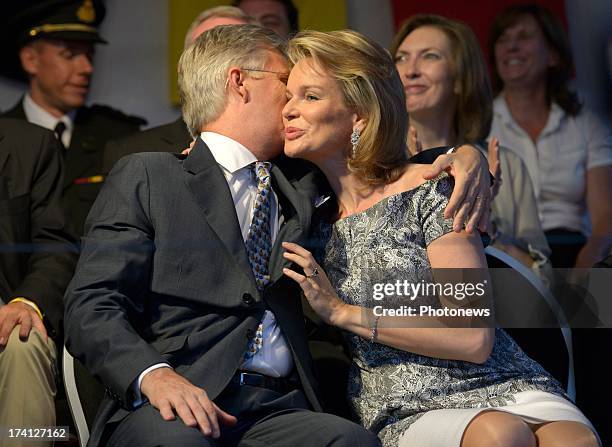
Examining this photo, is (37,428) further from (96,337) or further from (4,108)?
(4,108)

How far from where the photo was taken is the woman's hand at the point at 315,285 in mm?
2613

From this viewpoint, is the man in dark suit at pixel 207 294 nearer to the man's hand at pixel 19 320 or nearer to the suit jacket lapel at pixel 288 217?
the suit jacket lapel at pixel 288 217

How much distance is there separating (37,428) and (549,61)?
2454mm

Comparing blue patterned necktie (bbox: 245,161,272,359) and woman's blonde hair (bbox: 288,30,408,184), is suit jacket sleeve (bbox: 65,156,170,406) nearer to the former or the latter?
blue patterned necktie (bbox: 245,161,272,359)

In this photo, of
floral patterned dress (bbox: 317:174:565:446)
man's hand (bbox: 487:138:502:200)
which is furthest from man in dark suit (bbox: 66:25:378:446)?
man's hand (bbox: 487:138:502:200)

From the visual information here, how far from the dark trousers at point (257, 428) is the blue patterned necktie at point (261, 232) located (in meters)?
0.17

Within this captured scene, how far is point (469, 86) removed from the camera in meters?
3.89

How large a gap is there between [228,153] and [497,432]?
94 cm

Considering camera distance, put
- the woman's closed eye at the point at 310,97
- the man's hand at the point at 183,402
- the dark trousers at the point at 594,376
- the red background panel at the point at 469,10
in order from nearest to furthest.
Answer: the man's hand at the point at 183,402 < the woman's closed eye at the point at 310,97 < the dark trousers at the point at 594,376 < the red background panel at the point at 469,10

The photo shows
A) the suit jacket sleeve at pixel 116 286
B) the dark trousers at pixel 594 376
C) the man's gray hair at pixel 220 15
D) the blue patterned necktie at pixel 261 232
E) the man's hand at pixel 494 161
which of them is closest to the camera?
the suit jacket sleeve at pixel 116 286

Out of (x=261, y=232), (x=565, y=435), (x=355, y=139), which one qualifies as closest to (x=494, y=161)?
(x=355, y=139)

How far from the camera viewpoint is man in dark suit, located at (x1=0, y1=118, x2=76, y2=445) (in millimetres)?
2703

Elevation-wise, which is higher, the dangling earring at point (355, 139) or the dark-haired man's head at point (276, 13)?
the dark-haired man's head at point (276, 13)

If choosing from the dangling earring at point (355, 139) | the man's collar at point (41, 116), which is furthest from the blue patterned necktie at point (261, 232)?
the man's collar at point (41, 116)
